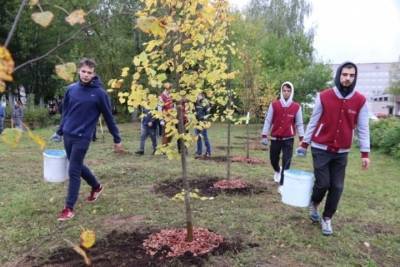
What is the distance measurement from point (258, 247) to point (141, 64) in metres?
2.21

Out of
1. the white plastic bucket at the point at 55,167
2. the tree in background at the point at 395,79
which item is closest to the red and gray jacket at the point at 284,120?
the white plastic bucket at the point at 55,167

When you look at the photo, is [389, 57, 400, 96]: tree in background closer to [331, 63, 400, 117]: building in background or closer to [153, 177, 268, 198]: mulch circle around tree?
[331, 63, 400, 117]: building in background

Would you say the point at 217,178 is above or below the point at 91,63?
below

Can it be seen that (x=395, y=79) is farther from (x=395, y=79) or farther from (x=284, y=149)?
(x=284, y=149)

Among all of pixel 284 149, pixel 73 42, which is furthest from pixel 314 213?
pixel 73 42

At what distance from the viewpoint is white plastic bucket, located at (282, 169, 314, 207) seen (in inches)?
216

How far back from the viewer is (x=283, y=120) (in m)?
7.49

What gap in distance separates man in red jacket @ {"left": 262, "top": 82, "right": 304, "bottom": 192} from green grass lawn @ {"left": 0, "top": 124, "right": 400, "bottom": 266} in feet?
2.33

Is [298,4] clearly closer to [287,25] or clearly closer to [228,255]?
[287,25]

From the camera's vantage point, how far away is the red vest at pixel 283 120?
746 cm

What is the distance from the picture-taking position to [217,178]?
332 inches

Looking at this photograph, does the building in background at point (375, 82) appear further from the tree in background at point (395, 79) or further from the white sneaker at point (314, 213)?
the white sneaker at point (314, 213)

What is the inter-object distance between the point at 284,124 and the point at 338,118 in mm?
2251

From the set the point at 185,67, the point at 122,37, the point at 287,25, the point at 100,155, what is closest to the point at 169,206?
the point at 185,67
